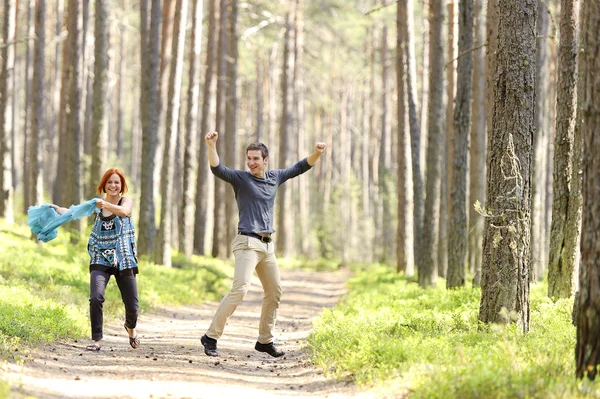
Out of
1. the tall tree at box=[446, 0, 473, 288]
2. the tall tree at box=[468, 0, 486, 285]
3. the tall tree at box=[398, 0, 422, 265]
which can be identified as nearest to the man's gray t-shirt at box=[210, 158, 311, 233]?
the tall tree at box=[446, 0, 473, 288]

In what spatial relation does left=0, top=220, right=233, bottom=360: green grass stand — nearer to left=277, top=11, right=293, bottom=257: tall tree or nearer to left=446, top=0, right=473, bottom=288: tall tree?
left=446, top=0, right=473, bottom=288: tall tree

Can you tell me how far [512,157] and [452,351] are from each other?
226 centimetres

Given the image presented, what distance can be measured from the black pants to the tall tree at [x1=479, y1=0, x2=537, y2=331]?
4182mm

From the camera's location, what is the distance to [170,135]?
21781 mm

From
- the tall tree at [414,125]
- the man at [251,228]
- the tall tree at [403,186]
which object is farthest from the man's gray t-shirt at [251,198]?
the tall tree at [403,186]

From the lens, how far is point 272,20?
34.9 metres

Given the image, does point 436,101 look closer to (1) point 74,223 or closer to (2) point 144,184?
(2) point 144,184

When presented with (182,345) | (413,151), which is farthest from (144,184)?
(182,345)

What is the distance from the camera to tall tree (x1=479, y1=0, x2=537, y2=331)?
8.60 m

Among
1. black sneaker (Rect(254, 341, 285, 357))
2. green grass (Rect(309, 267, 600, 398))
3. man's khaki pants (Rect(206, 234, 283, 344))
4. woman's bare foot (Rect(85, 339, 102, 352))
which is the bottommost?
black sneaker (Rect(254, 341, 285, 357))

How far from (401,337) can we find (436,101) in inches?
349

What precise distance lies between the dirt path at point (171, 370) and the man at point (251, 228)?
639mm

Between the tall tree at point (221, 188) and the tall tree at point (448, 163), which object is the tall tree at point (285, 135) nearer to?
the tall tree at point (221, 188)

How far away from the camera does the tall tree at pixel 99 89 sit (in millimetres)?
19375
